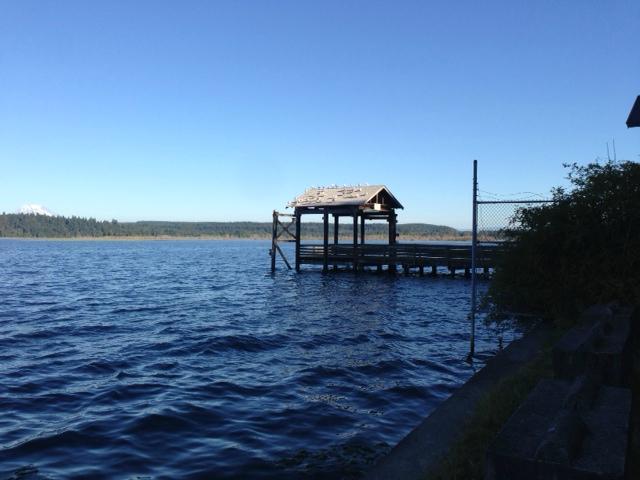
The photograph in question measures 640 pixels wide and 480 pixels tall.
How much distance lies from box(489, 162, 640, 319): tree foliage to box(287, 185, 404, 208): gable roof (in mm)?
24596

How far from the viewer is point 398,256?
34406 millimetres

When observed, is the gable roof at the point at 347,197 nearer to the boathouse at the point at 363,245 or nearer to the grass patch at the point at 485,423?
the boathouse at the point at 363,245

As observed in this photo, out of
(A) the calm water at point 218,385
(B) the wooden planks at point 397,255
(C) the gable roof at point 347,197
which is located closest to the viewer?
(A) the calm water at point 218,385

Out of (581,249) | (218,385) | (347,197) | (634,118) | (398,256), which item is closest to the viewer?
(581,249)

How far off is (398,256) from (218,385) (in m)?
25.9

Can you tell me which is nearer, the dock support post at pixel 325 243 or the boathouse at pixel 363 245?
the boathouse at pixel 363 245

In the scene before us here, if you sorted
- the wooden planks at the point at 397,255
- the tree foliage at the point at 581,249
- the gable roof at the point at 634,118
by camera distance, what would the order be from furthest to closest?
1. the wooden planks at the point at 397,255
2. the gable roof at the point at 634,118
3. the tree foliage at the point at 581,249

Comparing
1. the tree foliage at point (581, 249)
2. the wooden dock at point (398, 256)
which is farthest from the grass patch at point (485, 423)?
the wooden dock at point (398, 256)

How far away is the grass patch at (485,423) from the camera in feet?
13.8

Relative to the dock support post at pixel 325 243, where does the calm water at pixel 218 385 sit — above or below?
below

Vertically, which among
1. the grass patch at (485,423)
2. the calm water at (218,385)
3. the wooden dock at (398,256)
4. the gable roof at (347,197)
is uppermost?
the gable roof at (347,197)

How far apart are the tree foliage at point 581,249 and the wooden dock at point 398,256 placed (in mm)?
19888

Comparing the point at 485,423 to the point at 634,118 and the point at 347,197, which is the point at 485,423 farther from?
the point at 347,197

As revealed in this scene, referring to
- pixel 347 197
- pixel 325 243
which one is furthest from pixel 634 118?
pixel 325 243
